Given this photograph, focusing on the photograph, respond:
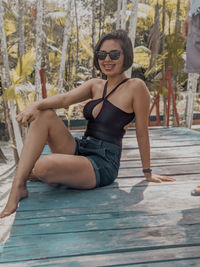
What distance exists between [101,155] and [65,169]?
13.3 inches

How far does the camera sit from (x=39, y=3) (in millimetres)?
9781

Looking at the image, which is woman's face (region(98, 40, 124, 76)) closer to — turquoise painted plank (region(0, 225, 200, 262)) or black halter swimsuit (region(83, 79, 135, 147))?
black halter swimsuit (region(83, 79, 135, 147))

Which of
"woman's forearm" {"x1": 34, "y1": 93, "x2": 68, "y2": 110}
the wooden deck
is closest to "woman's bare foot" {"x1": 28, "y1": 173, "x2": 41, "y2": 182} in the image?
the wooden deck

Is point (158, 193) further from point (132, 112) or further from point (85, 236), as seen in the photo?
point (85, 236)

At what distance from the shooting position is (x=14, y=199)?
6.81ft

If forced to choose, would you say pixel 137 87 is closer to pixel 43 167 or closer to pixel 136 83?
pixel 136 83

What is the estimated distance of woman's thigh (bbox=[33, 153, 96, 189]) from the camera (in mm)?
2131

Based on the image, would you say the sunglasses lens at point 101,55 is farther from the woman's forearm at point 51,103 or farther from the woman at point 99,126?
the woman's forearm at point 51,103

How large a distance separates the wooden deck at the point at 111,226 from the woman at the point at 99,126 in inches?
6.4

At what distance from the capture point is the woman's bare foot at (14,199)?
78.4 inches

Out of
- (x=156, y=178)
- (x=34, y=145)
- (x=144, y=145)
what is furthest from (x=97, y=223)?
(x=156, y=178)

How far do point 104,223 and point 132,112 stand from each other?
3.08ft

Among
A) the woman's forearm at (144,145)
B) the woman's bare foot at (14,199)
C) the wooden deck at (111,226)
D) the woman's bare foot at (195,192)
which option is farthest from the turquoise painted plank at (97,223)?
the woman's forearm at (144,145)

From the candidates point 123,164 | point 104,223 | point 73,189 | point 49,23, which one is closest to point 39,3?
point 123,164
